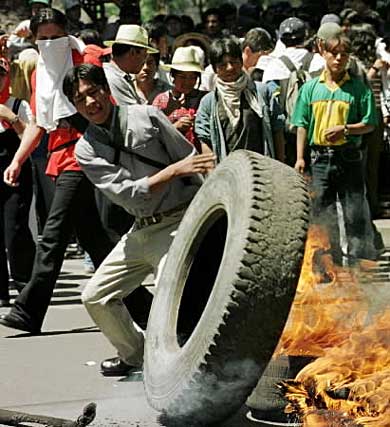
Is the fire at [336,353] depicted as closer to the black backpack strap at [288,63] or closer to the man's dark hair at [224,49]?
the man's dark hair at [224,49]

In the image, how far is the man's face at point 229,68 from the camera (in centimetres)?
875

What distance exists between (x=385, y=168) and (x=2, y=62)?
5.50 m

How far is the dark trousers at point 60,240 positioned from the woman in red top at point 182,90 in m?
1.37

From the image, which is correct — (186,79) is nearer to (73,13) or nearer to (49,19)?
(49,19)

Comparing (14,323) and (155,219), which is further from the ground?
(155,219)

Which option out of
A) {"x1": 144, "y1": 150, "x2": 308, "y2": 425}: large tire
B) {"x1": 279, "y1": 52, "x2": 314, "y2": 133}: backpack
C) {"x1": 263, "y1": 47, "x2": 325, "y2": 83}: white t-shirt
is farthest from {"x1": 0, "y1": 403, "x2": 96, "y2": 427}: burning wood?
{"x1": 263, "y1": 47, "x2": 325, "y2": 83}: white t-shirt

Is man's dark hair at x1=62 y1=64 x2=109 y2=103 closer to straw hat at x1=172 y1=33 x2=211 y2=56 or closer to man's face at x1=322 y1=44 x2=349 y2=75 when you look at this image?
man's face at x1=322 y1=44 x2=349 y2=75

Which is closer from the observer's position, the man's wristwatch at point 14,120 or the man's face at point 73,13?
the man's wristwatch at point 14,120

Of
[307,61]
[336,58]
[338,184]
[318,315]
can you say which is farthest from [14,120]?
[318,315]

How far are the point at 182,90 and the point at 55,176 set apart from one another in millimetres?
1453

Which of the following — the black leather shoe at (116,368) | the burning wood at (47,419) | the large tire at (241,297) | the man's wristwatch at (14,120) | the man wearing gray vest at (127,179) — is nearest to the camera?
the large tire at (241,297)

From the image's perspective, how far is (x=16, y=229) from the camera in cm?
918

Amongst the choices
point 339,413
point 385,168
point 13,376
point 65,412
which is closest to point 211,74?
point 385,168

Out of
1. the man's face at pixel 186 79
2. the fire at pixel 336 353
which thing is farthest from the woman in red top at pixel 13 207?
the fire at pixel 336 353
